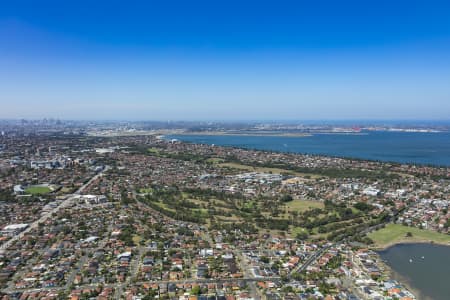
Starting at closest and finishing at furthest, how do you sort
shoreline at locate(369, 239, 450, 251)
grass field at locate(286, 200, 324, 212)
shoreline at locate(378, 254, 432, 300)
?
1. shoreline at locate(378, 254, 432, 300)
2. shoreline at locate(369, 239, 450, 251)
3. grass field at locate(286, 200, 324, 212)

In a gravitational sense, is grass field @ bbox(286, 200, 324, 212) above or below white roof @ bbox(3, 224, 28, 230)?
below

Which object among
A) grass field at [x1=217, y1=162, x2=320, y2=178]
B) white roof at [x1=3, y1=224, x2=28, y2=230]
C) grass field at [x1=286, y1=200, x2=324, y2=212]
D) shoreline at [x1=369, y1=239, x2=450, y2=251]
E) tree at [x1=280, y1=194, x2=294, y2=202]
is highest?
grass field at [x1=217, y1=162, x2=320, y2=178]

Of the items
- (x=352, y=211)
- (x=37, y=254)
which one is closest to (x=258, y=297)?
(x=37, y=254)

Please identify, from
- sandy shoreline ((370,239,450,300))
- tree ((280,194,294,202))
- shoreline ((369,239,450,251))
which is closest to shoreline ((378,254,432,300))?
sandy shoreline ((370,239,450,300))

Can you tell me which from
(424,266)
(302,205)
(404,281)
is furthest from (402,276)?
(302,205)

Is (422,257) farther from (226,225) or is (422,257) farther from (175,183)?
(175,183)

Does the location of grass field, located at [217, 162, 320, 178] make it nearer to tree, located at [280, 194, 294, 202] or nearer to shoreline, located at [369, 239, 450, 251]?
tree, located at [280, 194, 294, 202]
